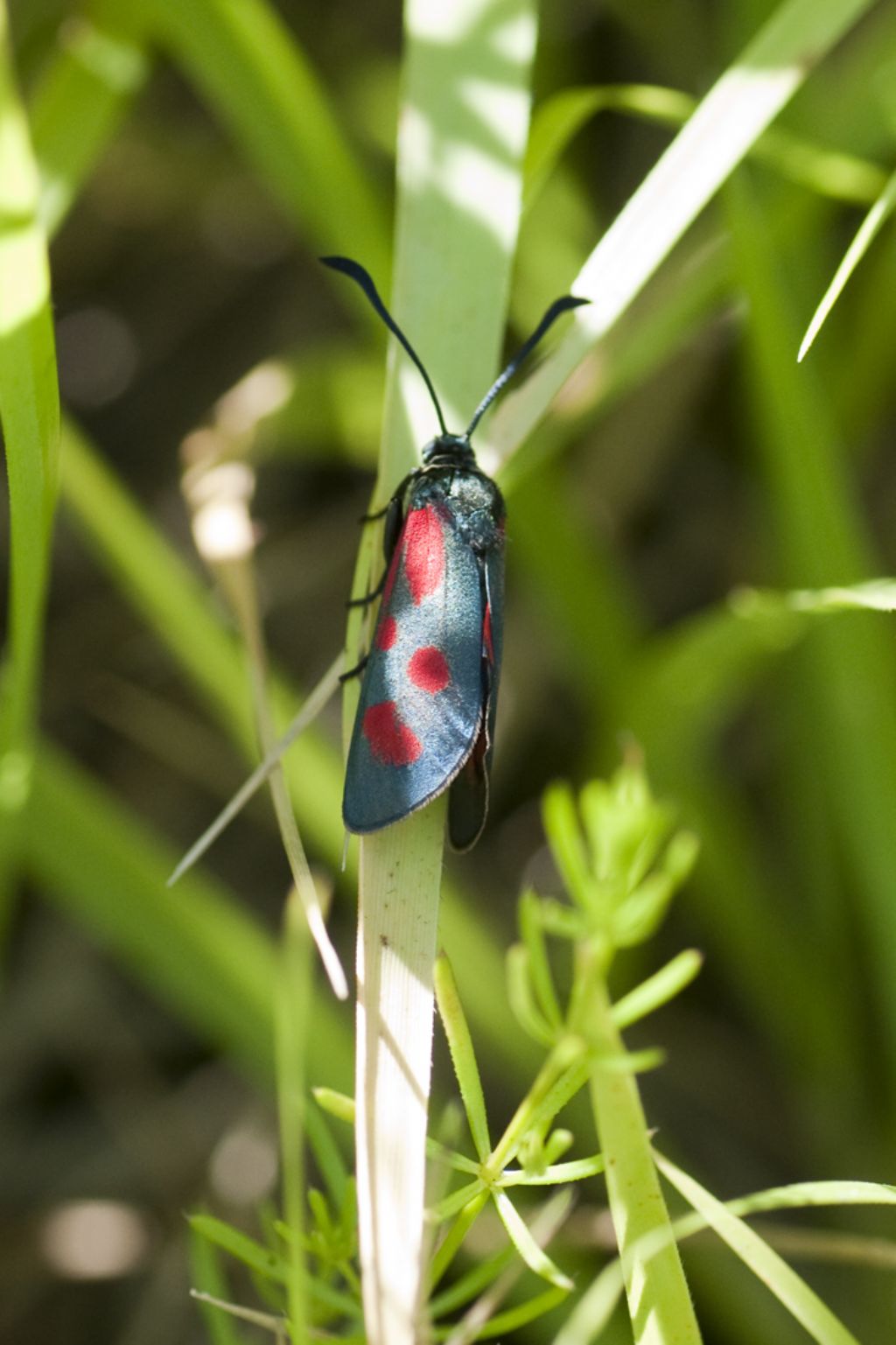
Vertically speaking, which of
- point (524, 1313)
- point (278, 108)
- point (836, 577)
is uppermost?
point (278, 108)

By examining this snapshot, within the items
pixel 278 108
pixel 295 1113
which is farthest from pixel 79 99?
pixel 295 1113

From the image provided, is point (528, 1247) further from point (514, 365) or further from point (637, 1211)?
point (514, 365)

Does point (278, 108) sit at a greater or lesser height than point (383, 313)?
greater

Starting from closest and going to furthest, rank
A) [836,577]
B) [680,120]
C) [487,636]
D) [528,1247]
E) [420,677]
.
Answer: [528,1247] < [420,677] < [487,636] < [680,120] < [836,577]

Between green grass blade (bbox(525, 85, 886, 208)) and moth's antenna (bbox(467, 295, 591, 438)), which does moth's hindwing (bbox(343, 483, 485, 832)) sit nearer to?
moth's antenna (bbox(467, 295, 591, 438))

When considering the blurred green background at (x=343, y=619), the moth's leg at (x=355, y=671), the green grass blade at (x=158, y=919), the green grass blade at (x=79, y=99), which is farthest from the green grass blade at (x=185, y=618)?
the moth's leg at (x=355, y=671)

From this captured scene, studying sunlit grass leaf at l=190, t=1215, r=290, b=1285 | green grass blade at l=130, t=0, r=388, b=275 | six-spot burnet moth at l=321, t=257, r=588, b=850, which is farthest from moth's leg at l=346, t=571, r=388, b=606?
green grass blade at l=130, t=0, r=388, b=275

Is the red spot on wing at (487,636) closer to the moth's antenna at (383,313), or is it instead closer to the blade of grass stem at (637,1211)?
the moth's antenna at (383,313)
